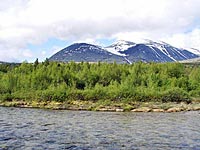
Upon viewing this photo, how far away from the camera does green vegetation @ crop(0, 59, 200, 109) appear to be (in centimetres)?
9831

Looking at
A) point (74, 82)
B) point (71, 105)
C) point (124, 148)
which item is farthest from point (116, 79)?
point (124, 148)

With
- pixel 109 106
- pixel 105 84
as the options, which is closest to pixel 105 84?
pixel 105 84

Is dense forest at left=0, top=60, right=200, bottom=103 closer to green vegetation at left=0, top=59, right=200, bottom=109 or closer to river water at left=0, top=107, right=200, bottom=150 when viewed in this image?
green vegetation at left=0, top=59, right=200, bottom=109

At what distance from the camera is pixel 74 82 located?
370ft

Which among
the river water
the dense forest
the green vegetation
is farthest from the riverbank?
the river water

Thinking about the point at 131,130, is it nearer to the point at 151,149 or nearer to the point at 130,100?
the point at 151,149

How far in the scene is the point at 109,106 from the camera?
87250 millimetres

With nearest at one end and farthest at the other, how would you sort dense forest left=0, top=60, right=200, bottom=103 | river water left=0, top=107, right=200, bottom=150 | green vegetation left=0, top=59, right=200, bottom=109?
1. river water left=0, top=107, right=200, bottom=150
2. green vegetation left=0, top=59, right=200, bottom=109
3. dense forest left=0, top=60, right=200, bottom=103

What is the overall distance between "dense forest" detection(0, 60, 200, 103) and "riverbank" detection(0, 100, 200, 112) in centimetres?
419

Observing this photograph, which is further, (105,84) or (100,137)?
(105,84)

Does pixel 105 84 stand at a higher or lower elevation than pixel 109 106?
higher

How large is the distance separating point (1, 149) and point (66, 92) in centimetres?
6973

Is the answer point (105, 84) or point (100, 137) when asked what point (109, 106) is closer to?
point (105, 84)

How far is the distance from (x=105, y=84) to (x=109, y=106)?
1207 inches
